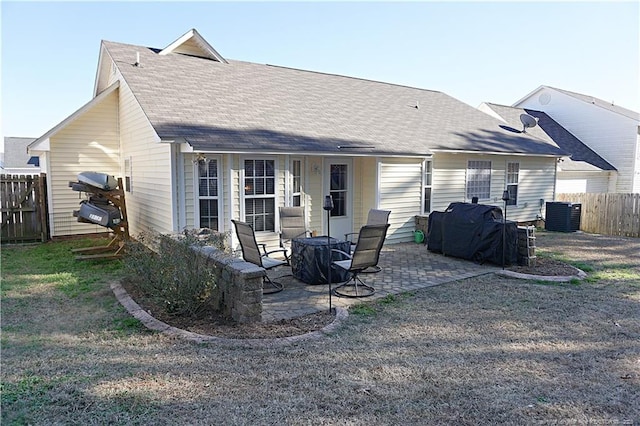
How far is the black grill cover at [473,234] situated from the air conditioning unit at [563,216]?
671 centimetres

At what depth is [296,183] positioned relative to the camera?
392 inches

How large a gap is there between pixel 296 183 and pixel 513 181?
849cm

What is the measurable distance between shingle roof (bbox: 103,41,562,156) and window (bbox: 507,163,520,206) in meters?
0.69

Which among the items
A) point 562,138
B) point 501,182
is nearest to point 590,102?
point 562,138

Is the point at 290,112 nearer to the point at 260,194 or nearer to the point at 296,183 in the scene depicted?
the point at 296,183

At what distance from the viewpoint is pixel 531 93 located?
25.1m

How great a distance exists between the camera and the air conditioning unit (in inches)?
562

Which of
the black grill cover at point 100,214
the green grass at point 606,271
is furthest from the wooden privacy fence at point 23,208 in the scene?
the green grass at point 606,271

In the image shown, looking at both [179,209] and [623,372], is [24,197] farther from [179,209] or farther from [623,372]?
[623,372]

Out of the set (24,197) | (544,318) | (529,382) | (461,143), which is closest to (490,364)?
(529,382)

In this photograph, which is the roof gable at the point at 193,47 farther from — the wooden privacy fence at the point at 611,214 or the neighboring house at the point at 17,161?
the neighboring house at the point at 17,161

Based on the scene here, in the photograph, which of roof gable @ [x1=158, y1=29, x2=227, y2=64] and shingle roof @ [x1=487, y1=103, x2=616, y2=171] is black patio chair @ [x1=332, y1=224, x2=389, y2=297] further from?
shingle roof @ [x1=487, y1=103, x2=616, y2=171]

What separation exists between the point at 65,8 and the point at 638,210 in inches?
672

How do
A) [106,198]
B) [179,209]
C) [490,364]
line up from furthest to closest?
[106,198]
[179,209]
[490,364]
